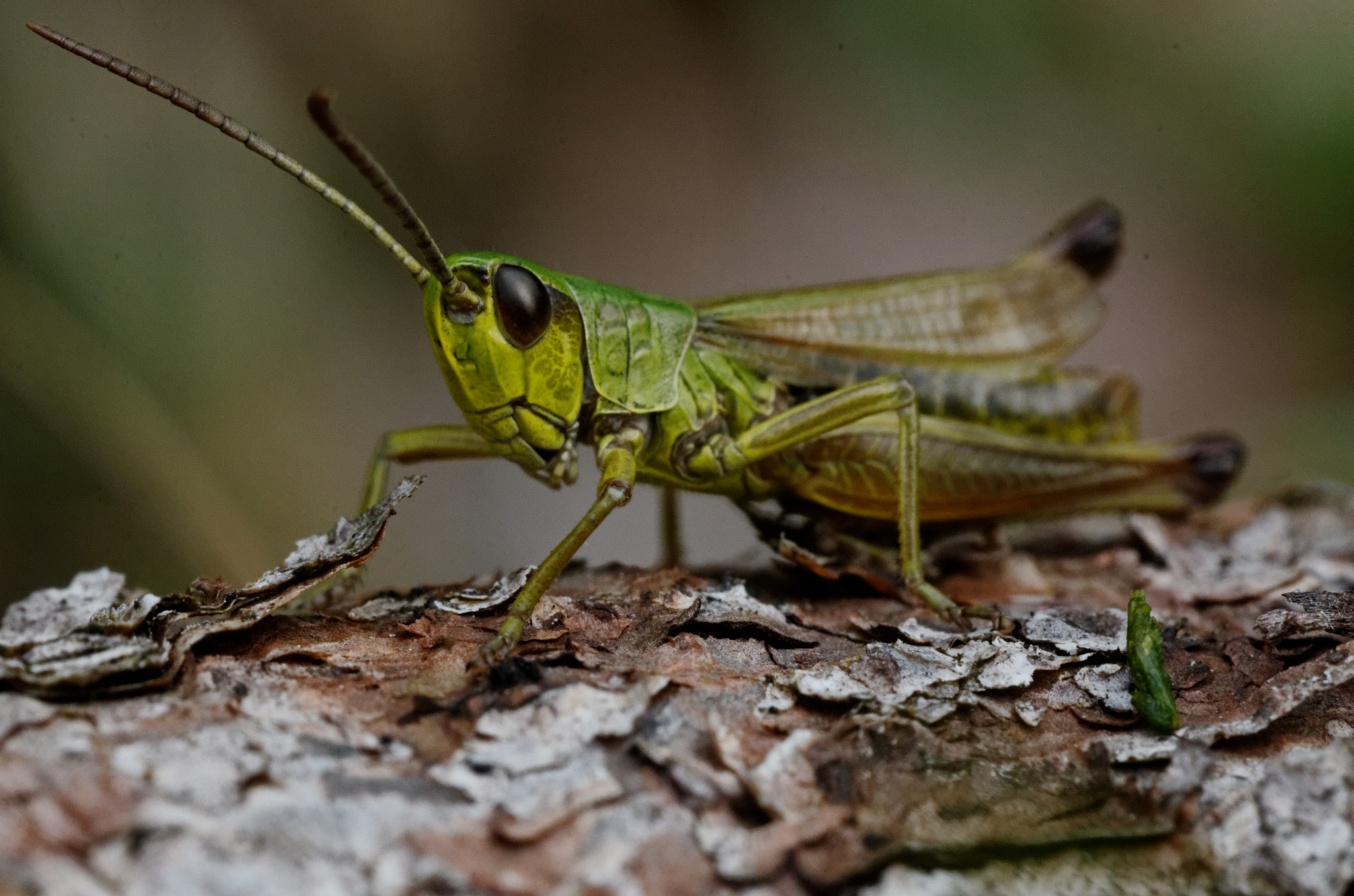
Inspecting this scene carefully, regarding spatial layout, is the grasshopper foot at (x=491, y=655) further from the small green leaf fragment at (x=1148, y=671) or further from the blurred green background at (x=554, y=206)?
the blurred green background at (x=554, y=206)

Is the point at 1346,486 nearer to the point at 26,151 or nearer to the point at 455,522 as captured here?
the point at 455,522

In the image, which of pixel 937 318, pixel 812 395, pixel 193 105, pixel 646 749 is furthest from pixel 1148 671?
pixel 193 105

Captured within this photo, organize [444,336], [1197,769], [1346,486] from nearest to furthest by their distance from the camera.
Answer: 1. [1197,769]
2. [444,336]
3. [1346,486]

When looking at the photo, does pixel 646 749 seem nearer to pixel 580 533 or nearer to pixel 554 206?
pixel 580 533

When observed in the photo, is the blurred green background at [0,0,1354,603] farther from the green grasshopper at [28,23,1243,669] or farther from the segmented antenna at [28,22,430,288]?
the segmented antenna at [28,22,430,288]

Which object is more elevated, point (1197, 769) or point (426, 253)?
point (426, 253)

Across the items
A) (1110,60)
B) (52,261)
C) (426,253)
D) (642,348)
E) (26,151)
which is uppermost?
(1110,60)

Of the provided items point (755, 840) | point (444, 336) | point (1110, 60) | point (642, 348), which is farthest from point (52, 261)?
point (1110, 60)
